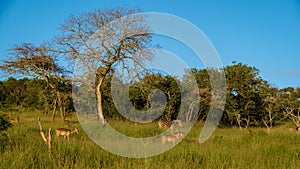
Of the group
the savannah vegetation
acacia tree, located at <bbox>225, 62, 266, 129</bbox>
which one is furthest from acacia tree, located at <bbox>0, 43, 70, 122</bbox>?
acacia tree, located at <bbox>225, 62, 266, 129</bbox>

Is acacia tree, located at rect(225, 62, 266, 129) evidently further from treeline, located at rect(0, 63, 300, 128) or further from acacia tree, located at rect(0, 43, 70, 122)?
acacia tree, located at rect(0, 43, 70, 122)

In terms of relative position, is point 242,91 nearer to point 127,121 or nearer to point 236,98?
point 236,98

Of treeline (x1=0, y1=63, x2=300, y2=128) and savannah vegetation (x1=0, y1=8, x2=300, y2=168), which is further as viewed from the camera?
treeline (x1=0, y1=63, x2=300, y2=128)

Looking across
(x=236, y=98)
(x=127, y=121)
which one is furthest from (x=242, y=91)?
(x=127, y=121)

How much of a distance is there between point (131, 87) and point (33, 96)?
57.3ft

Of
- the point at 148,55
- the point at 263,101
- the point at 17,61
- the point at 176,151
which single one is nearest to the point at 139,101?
the point at 148,55

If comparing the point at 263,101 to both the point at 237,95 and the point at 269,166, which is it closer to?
the point at 237,95

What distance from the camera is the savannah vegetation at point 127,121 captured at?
19.0ft

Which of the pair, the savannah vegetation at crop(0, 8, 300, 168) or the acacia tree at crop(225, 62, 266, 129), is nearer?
the savannah vegetation at crop(0, 8, 300, 168)

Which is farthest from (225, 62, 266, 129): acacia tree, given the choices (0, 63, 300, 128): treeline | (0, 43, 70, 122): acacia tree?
(0, 43, 70, 122): acacia tree

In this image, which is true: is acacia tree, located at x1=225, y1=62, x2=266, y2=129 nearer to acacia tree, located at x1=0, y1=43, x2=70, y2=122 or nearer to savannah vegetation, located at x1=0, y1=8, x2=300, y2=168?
savannah vegetation, located at x1=0, y1=8, x2=300, y2=168

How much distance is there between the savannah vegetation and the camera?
579 centimetres

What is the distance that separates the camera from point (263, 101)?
2619cm

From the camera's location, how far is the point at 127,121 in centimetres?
1775
